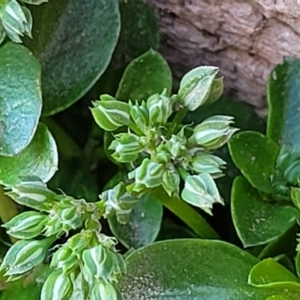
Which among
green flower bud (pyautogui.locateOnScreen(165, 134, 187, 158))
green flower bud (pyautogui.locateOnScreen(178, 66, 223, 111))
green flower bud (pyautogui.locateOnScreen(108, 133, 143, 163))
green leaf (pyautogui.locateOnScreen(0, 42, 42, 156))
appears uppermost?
green flower bud (pyautogui.locateOnScreen(178, 66, 223, 111))

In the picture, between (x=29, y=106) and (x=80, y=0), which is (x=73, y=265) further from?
(x=80, y=0)

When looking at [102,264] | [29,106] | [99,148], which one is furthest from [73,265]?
[99,148]

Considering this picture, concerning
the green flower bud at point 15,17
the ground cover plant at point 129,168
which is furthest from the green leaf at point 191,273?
the green flower bud at point 15,17

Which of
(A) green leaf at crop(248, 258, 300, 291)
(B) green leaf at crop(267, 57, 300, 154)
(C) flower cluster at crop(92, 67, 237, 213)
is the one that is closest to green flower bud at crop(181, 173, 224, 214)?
(C) flower cluster at crop(92, 67, 237, 213)

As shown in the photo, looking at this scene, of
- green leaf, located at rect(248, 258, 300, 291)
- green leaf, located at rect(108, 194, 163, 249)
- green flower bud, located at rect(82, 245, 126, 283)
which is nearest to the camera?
green flower bud, located at rect(82, 245, 126, 283)

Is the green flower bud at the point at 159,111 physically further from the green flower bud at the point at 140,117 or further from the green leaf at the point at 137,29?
the green leaf at the point at 137,29

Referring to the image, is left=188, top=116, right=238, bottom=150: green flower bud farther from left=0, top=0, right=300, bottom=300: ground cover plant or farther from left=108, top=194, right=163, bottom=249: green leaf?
left=108, top=194, right=163, bottom=249: green leaf

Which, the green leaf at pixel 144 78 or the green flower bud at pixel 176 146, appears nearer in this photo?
the green flower bud at pixel 176 146

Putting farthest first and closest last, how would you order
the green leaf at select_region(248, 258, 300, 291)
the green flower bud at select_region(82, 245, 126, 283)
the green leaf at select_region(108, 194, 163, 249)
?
the green leaf at select_region(108, 194, 163, 249) < the green leaf at select_region(248, 258, 300, 291) < the green flower bud at select_region(82, 245, 126, 283)
